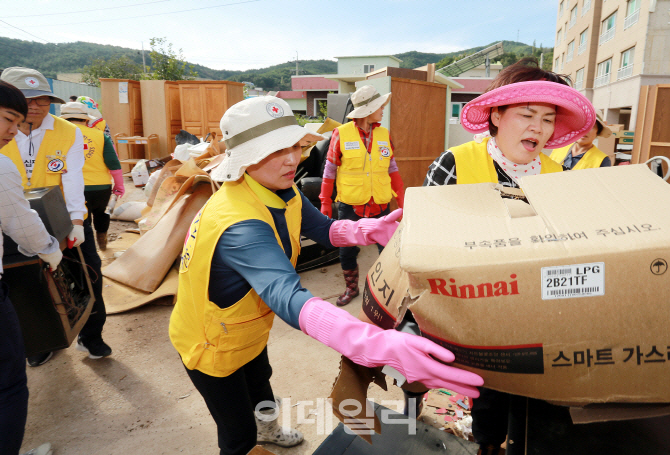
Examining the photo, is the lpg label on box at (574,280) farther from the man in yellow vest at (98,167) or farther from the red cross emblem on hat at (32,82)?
the man in yellow vest at (98,167)

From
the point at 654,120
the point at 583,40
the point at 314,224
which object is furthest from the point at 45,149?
the point at 583,40

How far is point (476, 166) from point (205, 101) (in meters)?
11.3

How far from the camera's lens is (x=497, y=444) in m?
1.58

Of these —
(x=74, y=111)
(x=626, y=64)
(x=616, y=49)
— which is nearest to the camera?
(x=74, y=111)

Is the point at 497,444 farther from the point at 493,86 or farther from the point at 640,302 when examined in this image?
the point at 493,86

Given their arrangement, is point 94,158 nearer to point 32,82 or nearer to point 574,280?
point 32,82

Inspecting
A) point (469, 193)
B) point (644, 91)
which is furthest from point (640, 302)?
point (644, 91)

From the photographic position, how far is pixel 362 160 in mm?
3512

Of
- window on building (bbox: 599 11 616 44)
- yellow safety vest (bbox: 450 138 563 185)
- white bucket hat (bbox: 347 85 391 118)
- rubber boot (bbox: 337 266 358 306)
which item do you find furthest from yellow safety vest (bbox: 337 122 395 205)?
window on building (bbox: 599 11 616 44)

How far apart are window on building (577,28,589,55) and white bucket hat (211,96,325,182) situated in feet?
104

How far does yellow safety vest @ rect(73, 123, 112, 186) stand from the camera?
4.00m

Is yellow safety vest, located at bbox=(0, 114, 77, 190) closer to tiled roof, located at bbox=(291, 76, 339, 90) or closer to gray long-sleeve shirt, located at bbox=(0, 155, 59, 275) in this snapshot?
gray long-sleeve shirt, located at bbox=(0, 155, 59, 275)

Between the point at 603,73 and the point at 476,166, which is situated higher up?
the point at 603,73

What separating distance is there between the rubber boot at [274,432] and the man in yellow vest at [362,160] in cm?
194
